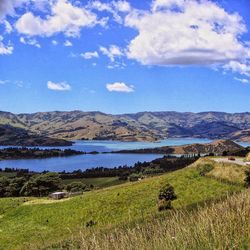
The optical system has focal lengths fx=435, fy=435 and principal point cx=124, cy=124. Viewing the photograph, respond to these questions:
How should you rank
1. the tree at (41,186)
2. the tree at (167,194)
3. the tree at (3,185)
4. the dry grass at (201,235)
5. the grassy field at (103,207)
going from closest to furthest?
the dry grass at (201,235) < the grassy field at (103,207) < the tree at (167,194) < the tree at (41,186) < the tree at (3,185)

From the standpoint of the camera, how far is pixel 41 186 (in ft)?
360

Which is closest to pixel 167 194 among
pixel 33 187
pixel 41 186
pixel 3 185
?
pixel 33 187

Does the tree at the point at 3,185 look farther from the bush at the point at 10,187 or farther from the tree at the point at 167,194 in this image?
Answer: the tree at the point at 167,194

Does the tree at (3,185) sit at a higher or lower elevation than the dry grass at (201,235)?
lower

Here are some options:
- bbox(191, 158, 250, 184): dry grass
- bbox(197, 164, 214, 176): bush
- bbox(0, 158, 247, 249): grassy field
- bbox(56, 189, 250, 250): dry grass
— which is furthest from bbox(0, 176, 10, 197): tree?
bbox(56, 189, 250, 250): dry grass

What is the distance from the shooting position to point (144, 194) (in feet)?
164

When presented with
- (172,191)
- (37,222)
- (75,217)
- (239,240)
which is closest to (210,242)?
(239,240)

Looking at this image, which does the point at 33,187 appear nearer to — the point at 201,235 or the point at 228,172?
the point at 228,172

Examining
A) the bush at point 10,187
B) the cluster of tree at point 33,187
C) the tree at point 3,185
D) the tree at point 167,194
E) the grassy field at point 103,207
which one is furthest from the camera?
the tree at point 3,185

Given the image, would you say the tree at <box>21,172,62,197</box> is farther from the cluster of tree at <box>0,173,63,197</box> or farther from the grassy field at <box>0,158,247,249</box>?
the grassy field at <box>0,158,247,249</box>

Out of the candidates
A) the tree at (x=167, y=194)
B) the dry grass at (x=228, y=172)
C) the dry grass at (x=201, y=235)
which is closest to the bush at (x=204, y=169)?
the dry grass at (x=228, y=172)

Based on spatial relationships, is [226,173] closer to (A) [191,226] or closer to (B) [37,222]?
(B) [37,222]

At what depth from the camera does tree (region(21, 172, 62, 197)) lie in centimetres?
10712

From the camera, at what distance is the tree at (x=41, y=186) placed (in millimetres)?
107125
